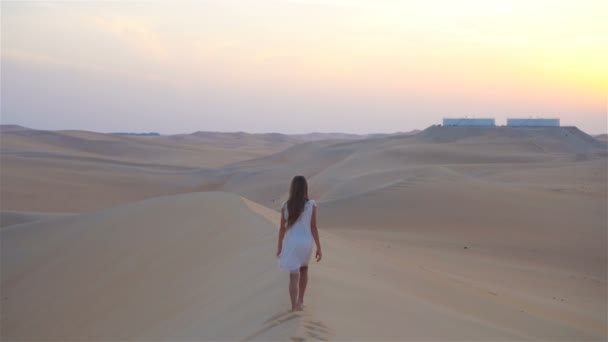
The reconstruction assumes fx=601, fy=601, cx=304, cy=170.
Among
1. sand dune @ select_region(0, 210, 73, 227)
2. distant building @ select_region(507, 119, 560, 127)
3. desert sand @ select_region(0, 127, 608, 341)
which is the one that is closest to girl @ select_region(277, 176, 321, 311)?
desert sand @ select_region(0, 127, 608, 341)

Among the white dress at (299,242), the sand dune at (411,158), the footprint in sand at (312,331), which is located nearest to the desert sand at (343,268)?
the footprint in sand at (312,331)

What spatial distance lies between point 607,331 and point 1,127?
162832mm

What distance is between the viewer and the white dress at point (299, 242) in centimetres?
528

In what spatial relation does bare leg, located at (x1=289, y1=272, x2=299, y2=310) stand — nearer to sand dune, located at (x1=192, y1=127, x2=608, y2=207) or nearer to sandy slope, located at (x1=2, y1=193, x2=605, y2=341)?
sandy slope, located at (x1=2, y1=193, x2=605, y2=341)

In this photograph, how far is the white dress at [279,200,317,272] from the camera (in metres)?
5.28

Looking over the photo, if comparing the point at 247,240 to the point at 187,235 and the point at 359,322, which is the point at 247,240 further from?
the point at 359,322

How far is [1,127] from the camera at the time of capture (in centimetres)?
15000

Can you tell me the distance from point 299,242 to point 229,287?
88.3 inches

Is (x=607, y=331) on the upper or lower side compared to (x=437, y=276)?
lower

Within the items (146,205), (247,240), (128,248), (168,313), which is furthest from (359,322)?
(146,205)

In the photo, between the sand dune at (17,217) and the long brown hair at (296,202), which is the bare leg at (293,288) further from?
the sand dune at (17,217)

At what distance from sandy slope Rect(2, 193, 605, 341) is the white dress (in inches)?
17.4

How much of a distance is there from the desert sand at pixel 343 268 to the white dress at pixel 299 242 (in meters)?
0.43

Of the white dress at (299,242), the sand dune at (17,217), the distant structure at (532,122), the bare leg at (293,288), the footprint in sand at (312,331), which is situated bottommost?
the sand dune at (17,217)
